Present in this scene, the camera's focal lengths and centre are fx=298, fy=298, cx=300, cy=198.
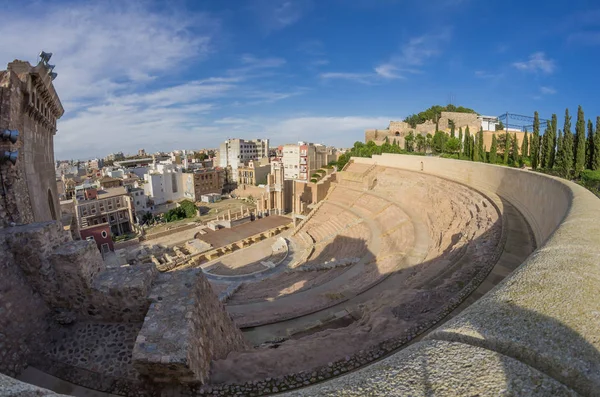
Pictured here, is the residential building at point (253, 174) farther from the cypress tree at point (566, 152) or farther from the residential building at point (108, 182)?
the cypress tree at point (566, 152)

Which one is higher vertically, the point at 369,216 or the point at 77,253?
the point at 77,253

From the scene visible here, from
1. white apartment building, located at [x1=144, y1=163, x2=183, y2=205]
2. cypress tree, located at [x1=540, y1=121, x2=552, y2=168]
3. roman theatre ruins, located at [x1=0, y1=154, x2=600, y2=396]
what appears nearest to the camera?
roman theatre ruins, located at [x1=0, y1=154, x2=600, y2=396]

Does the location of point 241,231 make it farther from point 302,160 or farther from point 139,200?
point 139,200

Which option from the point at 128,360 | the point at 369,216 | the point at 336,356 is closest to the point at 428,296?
the point at 336,356

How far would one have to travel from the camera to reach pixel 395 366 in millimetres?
2529

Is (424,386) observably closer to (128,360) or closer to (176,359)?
(176,359)

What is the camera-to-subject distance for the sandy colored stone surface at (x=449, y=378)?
215cm

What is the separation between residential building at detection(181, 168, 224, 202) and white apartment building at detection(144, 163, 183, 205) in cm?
127

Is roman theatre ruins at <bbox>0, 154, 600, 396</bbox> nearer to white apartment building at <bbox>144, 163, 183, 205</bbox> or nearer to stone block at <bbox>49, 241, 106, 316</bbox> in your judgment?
stone block at <bbox>49, 241, 106, 316</bbox>

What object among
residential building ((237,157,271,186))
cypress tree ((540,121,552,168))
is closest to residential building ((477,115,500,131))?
cypress tree ((540,121,552,168))

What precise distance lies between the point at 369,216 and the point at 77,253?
71.9 feet

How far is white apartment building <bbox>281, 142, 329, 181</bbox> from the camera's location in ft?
175

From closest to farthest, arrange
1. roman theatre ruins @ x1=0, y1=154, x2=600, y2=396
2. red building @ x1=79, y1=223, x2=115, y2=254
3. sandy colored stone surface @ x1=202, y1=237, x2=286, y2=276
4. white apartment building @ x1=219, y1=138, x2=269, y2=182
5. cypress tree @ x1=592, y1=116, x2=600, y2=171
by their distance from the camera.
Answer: roman theatre ruins @ x1=0, y1=154, x2=600, y2=396
cypress tree @ x1=592, y1=116, x2=600, y2=171
sandy colored stone surface @ x1=202, y1=237, x2=286, y2=276
red building @ x1=79, y1=223, x2=115, y2=254
white apartment building @ x1=219, y1=138, x2=269, y2=182

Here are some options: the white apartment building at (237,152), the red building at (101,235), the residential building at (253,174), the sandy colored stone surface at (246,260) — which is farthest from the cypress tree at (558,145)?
the white apartment building at (237,152)
